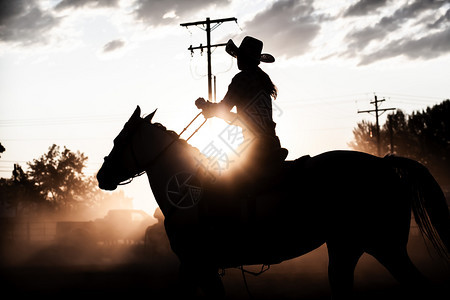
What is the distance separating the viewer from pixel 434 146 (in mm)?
58656

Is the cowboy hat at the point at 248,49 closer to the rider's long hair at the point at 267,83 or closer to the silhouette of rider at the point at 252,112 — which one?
the silhouette of rider at the point at 252,112

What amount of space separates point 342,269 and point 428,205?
4.26 feet

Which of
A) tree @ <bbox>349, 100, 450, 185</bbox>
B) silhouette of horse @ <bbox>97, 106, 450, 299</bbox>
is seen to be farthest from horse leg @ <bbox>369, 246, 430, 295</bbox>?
tree @ <bbox>349, 100, 450, 185</bbox>

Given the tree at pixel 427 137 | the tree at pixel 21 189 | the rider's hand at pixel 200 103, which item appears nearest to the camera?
the rider's hand at pixel 200 103

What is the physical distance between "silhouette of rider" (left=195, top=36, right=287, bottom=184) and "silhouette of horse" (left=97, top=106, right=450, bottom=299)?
269mm

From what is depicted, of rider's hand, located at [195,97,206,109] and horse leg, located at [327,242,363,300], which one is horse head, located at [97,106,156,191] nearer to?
rider's hand, located at [195,97,206,109]

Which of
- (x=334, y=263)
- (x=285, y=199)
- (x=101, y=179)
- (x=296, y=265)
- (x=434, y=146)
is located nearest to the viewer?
(x=334, y=263)

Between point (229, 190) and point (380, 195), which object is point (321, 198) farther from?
point (229, 190)

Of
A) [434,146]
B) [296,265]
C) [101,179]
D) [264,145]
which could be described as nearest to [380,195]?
[264,145]

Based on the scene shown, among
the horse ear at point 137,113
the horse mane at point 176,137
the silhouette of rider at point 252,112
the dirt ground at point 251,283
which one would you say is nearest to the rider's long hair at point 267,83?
the silhouette of rider at point 252,112

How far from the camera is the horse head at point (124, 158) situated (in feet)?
20.5

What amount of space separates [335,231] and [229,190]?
130 centimetres

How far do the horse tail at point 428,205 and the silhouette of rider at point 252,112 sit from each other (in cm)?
147

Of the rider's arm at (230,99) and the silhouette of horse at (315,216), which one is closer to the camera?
the silhouette of horse at (315,216)
